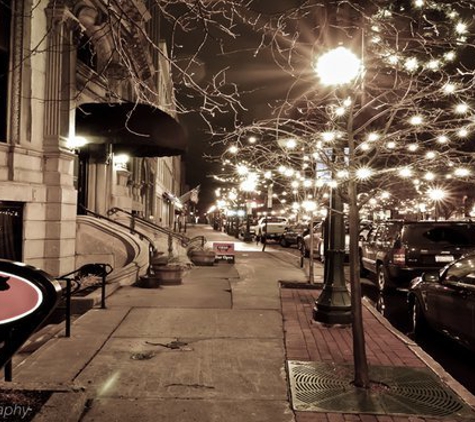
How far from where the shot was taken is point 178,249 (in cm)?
1828

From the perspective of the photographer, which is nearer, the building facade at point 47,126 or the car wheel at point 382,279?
the building facade at point 47,126

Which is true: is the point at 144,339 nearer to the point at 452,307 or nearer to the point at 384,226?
the point at 452,307

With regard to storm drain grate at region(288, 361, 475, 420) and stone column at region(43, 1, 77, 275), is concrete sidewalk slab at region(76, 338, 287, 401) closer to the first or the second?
storm drain grate at region(288, 361, 475, 420)

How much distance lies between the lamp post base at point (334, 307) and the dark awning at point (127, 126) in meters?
7.63

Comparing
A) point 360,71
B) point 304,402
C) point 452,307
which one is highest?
point 360,71

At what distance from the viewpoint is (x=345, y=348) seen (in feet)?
22.2

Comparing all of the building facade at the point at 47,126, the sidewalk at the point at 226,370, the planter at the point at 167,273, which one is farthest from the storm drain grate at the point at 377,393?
the planter at the point at 167,273

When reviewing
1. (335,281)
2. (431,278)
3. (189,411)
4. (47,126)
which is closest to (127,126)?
(47,126)

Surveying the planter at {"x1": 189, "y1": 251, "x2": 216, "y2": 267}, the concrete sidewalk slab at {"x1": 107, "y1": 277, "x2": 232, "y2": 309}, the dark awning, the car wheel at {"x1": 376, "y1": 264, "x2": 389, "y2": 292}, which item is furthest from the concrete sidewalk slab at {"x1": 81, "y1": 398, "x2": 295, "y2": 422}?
the planter at {"x1": 189, "y1": 251, "x2": 216, "y2": 267}

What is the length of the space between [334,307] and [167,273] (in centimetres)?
502

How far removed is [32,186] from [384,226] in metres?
8.25

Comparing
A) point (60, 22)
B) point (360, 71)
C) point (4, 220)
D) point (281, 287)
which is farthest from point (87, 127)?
point (360, 71)

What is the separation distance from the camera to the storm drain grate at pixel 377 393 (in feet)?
15.3

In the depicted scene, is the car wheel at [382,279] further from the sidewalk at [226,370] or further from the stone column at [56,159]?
the stone column at [56,159]
